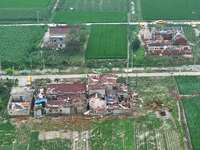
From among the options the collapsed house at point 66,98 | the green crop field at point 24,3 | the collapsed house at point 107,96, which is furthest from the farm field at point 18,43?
the collapsed house at point 107,96

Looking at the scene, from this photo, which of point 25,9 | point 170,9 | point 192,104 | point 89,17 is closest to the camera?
point 192,104

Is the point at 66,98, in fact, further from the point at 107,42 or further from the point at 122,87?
the point at 107,42

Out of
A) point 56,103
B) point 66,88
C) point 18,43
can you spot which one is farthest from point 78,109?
point 18,43

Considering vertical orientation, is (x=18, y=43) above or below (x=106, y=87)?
above

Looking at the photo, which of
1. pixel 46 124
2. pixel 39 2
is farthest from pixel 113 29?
pixel 46 124

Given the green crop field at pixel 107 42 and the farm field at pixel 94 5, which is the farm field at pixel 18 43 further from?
the farm field at pixel 94 5

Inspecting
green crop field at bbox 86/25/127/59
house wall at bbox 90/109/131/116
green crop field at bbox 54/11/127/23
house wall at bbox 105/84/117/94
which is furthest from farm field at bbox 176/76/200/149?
green crop field at bbox 54/11/127/23
